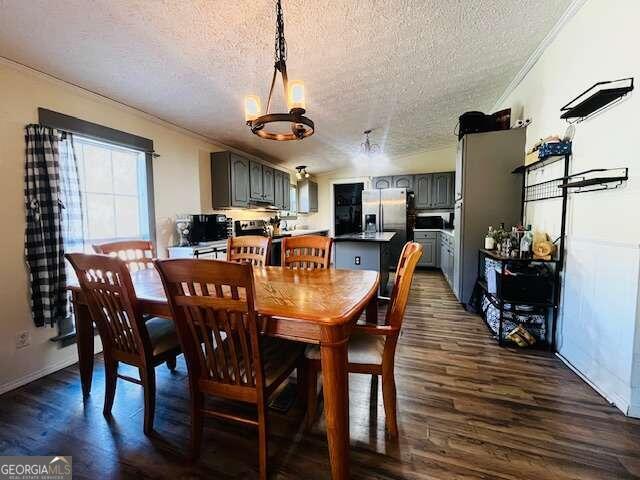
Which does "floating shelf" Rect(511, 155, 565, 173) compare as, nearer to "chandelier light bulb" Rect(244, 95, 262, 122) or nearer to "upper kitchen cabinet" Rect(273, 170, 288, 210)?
"chandelier light bulb" Rect(244, 95, 262, 122)

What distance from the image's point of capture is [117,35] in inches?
69.1

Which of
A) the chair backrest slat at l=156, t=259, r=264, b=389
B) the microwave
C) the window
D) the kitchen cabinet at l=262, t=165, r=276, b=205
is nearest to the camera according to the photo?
the chair backrest slat at l=156, t=259, r=264, b=389

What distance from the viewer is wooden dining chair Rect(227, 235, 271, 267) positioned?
228cm

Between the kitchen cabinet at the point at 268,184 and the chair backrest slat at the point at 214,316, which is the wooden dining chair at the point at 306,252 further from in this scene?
the kitchen cabinet at the point at 268,184

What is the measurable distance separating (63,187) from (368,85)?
9.33 feet

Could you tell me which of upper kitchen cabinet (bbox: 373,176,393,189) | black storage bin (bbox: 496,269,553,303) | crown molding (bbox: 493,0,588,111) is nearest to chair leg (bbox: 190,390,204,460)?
black storage bin (bbox: 496,269,553,303)

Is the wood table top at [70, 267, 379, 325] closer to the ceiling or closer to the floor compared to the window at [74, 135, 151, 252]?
closer to the floor

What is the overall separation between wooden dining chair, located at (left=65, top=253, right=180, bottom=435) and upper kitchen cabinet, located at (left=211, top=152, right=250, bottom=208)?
2.53m

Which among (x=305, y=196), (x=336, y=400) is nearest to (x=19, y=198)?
(x=336, y=400)

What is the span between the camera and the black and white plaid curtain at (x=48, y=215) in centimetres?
198

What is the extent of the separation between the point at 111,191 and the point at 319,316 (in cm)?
275

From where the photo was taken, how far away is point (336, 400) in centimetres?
108

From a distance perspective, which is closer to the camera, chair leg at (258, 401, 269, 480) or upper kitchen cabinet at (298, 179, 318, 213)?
chair leg at (258, 401, 269, 480)

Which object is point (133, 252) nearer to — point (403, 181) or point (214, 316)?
point (214, 316)
